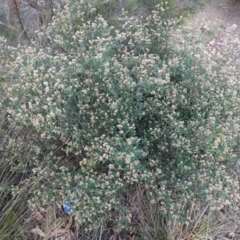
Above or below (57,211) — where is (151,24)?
above

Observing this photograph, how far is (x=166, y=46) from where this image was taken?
2623mm

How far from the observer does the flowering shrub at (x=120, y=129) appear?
6.69 feet

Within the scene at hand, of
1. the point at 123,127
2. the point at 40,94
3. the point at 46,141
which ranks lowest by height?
the point at 46,141

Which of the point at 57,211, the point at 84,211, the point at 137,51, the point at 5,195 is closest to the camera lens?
the point at 84,211

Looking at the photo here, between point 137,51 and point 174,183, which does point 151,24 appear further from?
point 174,183

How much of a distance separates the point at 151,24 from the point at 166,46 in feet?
0.66

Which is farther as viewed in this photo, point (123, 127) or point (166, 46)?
point (166, 46)

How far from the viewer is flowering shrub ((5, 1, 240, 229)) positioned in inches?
80.3

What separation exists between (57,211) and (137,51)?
3.62 feet

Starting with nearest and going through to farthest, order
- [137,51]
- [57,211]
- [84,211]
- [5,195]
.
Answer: [84,211] → [5,195] → [57,211] → [137,51]

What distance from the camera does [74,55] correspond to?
240 centimetres

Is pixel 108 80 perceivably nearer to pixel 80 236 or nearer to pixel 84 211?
pixel 84 211

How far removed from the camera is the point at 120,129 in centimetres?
211

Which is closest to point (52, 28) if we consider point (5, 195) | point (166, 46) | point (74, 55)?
point (74, 55)
